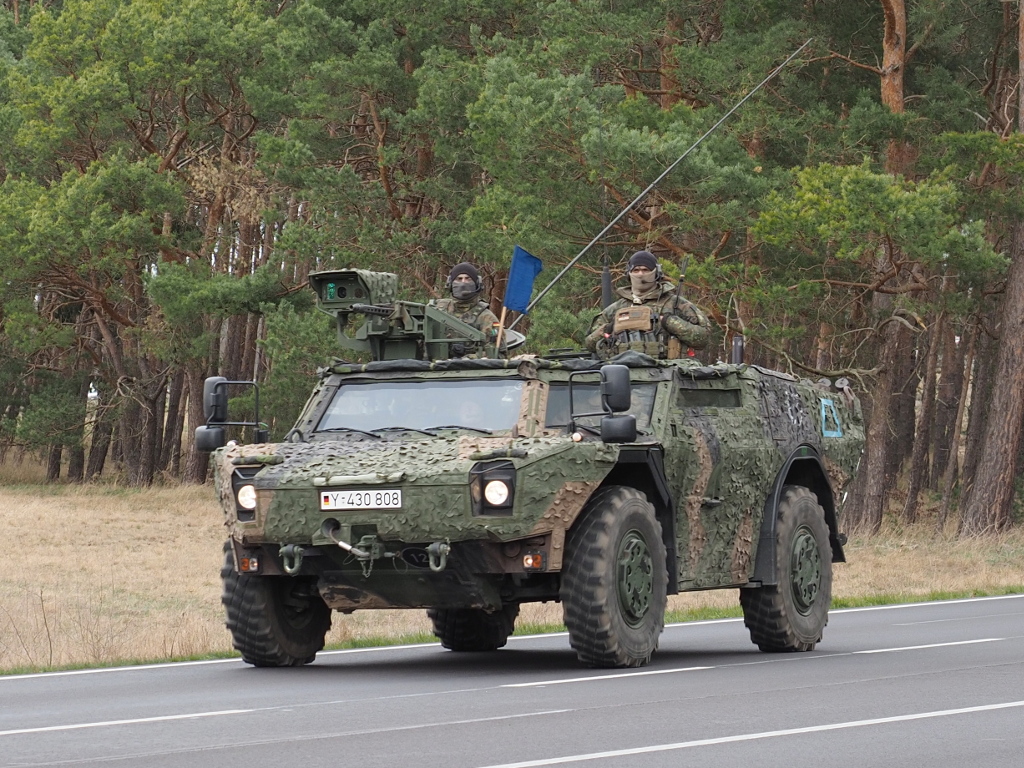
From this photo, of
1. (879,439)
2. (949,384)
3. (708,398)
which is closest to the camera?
(708,398)

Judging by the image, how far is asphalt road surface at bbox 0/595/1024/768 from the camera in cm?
839

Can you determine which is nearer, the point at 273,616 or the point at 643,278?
the point at 273,616

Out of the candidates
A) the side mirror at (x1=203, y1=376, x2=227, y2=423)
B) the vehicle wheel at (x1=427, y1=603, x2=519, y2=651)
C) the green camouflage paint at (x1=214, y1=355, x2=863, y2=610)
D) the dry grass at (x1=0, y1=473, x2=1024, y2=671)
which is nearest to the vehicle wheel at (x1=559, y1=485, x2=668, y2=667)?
the green camouflage paint at (x1=214, y1=355, x2=863, y2=610)

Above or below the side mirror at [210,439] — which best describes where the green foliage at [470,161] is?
above

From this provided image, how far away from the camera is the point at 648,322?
15.0 metres

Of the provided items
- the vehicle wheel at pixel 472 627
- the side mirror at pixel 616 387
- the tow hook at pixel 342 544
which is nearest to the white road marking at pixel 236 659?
the vehicle wheel at pixel 472 627

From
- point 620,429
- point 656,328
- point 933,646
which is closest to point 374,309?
point 656,328

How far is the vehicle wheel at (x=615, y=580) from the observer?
12.1 m

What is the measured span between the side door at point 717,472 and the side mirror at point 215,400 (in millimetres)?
3108

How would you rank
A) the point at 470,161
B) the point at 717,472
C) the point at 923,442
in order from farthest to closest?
the point at 923,442 → the point at 470,161 → the point at 717,472

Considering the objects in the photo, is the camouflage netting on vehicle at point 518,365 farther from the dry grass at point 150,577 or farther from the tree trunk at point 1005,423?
the tree trunk at point 1005,423

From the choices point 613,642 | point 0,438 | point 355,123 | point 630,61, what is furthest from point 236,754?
point 0,438

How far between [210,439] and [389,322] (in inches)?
78.8

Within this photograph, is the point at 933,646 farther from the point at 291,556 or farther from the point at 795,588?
the point at 291,556
